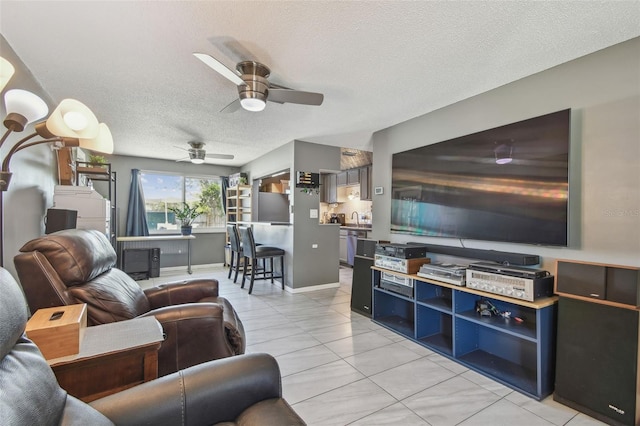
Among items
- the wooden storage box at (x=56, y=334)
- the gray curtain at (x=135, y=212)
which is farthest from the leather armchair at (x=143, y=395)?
the gray curtain at (x=135, y=212)

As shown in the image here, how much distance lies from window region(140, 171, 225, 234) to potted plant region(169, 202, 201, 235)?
0.10 metres

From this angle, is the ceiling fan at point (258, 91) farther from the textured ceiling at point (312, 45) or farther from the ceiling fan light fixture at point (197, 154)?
the ceiling fan light fixture at point (197, 154)

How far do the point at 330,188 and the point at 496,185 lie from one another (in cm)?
556

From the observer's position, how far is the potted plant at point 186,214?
5988 mm

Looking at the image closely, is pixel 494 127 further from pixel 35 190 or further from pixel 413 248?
pixel 35 190

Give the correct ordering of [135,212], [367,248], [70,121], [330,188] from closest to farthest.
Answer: [70,121] < [367,248] < [135,212] < [330,188]

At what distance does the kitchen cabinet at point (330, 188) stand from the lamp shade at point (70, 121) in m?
6.12

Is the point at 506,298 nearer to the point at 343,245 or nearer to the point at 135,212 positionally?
the point at 343,245

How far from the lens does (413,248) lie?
9.71 feet

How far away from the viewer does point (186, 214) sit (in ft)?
20.3

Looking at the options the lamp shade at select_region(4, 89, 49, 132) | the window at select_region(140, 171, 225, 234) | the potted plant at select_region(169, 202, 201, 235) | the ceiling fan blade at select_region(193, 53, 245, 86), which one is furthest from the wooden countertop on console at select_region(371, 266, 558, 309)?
the window at select_region(140, 171, 225, 234)

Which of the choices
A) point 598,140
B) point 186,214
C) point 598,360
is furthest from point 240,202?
point 598,360

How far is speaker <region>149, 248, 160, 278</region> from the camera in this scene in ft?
18.1

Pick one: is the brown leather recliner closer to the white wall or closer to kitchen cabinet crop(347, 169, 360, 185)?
the white wall
